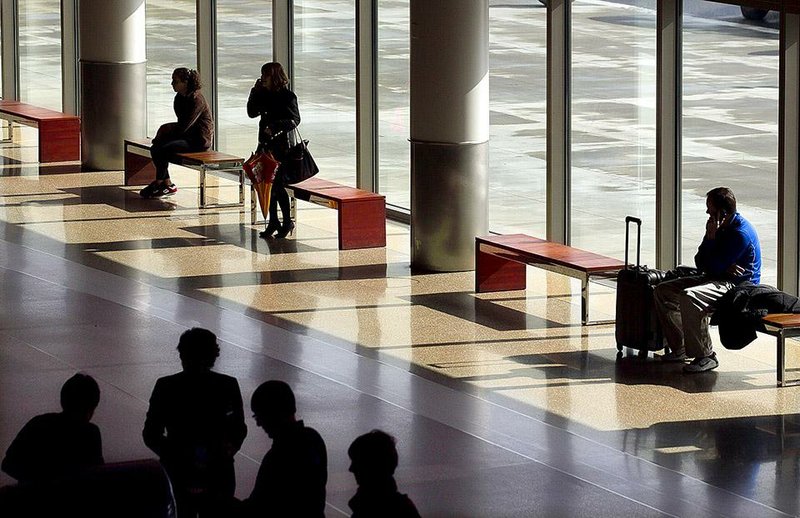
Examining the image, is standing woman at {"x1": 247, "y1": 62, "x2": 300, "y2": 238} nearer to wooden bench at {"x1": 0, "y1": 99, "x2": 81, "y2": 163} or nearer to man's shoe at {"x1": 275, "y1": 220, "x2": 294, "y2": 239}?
man's shoe at {"x1": 275, "y1": 220, "x2": 294, "y2": 239}

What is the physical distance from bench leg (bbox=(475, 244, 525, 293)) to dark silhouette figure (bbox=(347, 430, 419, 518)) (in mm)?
8087

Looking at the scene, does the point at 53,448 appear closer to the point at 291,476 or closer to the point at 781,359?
the point at 291,476

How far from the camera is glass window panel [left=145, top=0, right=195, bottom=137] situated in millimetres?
22047

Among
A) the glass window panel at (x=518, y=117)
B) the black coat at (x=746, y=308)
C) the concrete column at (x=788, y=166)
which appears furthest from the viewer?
the glass window panel at (x=518, y=117)

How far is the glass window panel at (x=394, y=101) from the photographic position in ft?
57.2

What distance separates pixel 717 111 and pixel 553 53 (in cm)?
206

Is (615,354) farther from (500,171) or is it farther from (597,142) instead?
(500,171)

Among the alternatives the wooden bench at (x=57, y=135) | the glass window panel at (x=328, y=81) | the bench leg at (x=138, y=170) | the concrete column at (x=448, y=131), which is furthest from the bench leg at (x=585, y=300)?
the wooden bench at (x=57, y=135)

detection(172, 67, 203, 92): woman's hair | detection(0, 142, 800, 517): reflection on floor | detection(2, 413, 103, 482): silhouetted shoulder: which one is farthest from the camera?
detection(172, 67, 203, 92): woman's hair

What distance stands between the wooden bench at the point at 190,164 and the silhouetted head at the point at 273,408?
10.6 m

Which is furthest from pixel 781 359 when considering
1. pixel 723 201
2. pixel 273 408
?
pixel 273 408

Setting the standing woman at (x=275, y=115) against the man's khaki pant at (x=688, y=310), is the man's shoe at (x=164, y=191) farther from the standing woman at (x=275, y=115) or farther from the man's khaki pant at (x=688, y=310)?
the man's khaki pant at (x=688, y=310)

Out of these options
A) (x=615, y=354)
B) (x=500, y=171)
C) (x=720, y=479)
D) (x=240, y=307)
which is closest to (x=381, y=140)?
(x=500, y=171)

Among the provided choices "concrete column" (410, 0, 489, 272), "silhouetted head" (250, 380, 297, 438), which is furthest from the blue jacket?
"silhouetted head" (250, 380, 297, 438)
